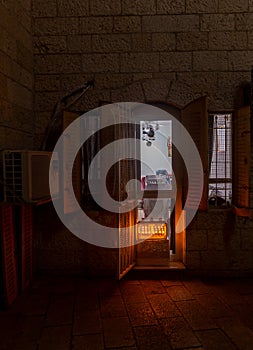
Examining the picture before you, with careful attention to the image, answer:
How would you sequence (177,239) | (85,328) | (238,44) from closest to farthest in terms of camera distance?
(85,328), (238,44), (177,239)

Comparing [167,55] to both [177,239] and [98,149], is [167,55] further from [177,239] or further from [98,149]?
[177,239]

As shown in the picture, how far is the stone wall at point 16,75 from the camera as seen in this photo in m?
3.25

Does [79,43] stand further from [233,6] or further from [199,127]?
[233,6]

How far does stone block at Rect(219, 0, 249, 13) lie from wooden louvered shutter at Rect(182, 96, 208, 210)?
4.09 feet

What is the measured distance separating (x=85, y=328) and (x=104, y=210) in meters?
1.49

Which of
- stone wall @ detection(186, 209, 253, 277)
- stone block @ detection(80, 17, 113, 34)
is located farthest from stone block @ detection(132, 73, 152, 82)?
stone wall @ detection(186, 209, 253, 277)

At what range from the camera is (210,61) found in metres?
3.91

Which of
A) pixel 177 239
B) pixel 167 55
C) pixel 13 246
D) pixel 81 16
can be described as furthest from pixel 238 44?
pixel 13 246

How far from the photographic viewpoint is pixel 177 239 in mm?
4266

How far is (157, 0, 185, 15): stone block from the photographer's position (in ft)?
12.8

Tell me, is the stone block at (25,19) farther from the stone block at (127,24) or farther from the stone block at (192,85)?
the stone block at (192,85)

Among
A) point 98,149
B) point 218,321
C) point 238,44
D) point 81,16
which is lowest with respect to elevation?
point 218,321

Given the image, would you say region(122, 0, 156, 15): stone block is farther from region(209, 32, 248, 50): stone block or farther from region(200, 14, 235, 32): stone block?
region(209, 32, 248, 50): stone block

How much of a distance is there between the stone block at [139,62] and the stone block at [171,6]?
53cm
